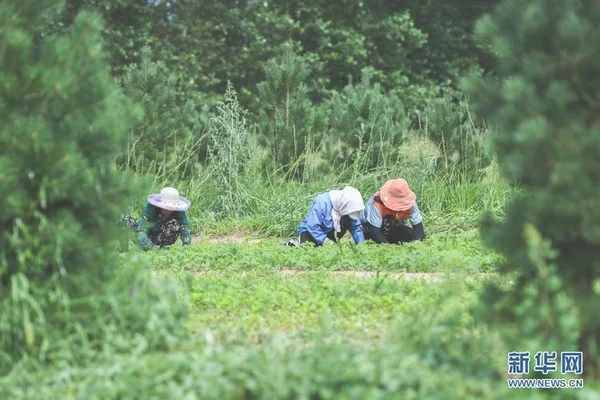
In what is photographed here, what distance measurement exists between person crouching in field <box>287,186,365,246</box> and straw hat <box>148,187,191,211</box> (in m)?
1.33

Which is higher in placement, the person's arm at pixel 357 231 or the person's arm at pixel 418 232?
the person's arm at pixel 357 231

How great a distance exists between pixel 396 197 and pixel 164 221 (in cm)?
274

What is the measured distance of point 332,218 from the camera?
1080 centimetres

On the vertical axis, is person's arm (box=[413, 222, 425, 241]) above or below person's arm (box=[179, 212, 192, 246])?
below

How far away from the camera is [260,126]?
14672 millimetres

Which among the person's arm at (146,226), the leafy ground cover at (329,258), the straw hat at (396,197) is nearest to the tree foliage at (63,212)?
the leafy ground cover at (329,258)

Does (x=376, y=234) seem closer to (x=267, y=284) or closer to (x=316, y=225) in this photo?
(x=316, y=225)

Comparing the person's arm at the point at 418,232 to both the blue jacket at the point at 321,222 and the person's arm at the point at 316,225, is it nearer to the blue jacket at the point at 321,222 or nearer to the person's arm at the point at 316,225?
the blue jacket at the point at 321,222

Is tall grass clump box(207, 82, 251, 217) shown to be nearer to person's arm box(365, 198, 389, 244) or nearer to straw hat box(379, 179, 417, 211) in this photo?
person's arm box(365, 198, 389, 244)

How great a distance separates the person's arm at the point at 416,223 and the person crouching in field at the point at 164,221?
2653 millimetres

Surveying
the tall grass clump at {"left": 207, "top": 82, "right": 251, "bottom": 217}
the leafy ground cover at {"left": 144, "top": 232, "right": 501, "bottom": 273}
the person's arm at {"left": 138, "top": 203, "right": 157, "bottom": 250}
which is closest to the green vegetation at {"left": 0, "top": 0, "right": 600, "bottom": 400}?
the leafy ground cover at {"left": 144, "top": 232, "right": 501, "bottom": 273}

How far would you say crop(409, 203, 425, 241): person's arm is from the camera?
1107 centimetres

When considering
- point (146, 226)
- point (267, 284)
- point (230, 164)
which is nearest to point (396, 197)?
point (146, 226)

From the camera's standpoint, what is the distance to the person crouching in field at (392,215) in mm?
10836
